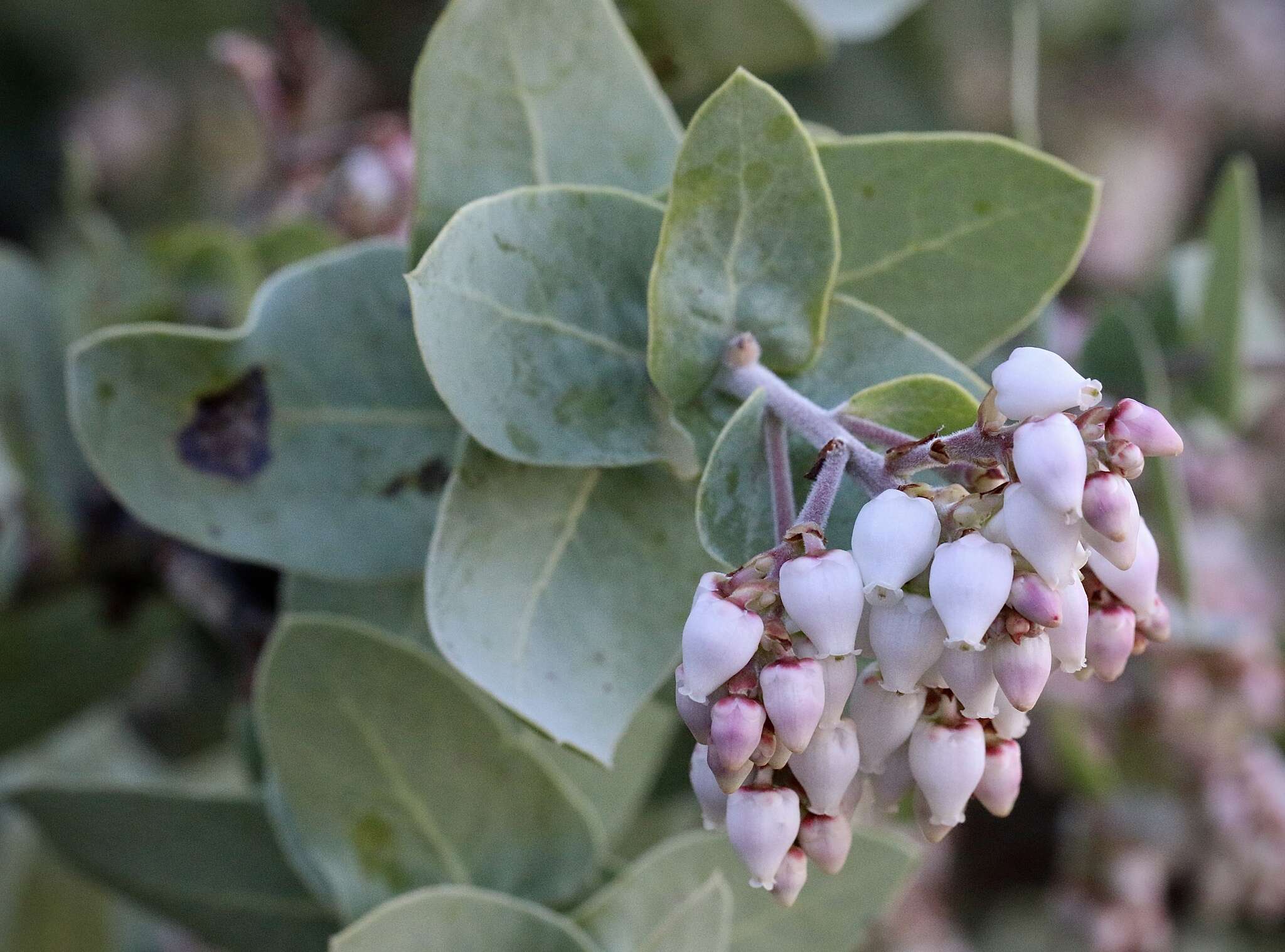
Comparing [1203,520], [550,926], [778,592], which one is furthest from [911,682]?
[1203,520]

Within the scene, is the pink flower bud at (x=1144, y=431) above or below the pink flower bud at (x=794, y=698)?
above

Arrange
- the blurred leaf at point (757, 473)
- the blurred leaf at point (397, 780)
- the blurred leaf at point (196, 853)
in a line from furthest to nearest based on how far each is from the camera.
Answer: the blurred leaf at point (196, 853) < the blurred leaf at point (397, 780) < the blurred leaf at point (757, 473)

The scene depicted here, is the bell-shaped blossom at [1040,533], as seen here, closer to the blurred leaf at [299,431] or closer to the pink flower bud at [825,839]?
the pink flower bud at [825,839]

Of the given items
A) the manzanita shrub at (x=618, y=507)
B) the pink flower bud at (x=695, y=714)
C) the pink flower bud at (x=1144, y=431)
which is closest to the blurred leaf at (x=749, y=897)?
the manzanita shrub at (x=618, y=507)

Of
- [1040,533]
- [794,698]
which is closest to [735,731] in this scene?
[794,698]

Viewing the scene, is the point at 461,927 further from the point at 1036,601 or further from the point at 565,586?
the point at 1036,601

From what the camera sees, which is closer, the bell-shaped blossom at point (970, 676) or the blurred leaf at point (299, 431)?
the bell-shaped blossom at point (970, 676)
